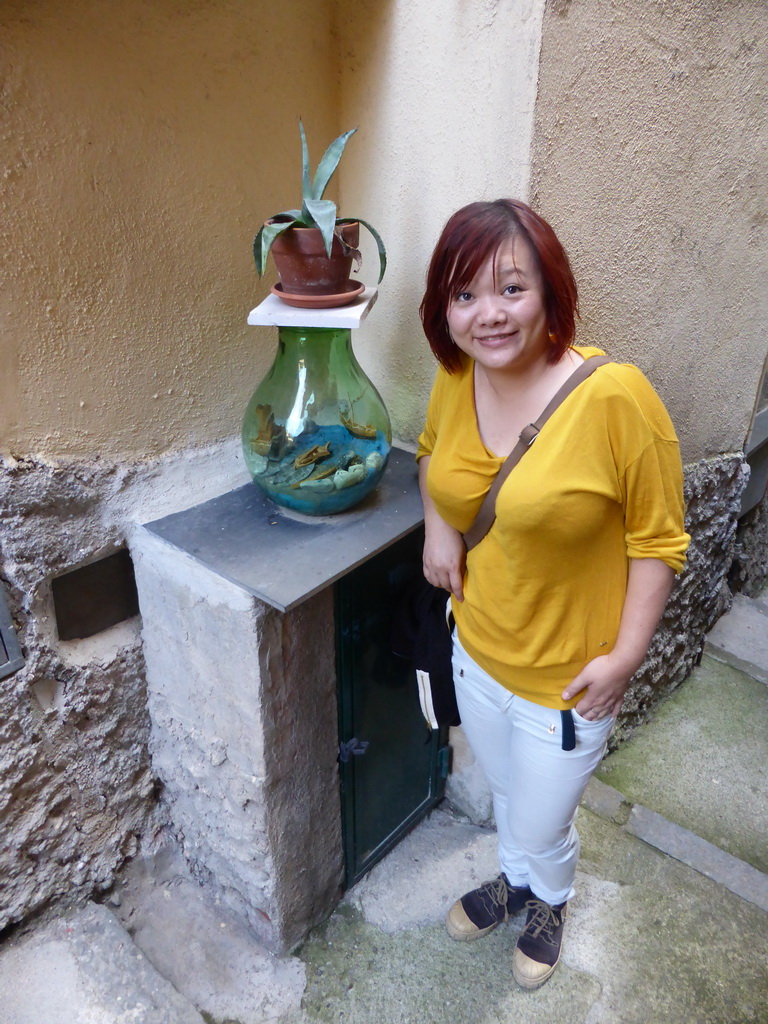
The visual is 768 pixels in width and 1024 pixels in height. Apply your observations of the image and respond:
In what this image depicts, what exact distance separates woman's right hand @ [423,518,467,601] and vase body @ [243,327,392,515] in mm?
181

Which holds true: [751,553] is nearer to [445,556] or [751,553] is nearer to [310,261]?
[445,556]

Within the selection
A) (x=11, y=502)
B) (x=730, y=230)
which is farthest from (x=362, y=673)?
(x=730, y=230)

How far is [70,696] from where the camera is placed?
1514 mm

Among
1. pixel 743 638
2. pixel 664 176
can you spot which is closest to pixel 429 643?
pixel 664 176

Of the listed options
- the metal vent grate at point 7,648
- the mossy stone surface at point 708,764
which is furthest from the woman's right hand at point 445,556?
the mossy stone surface at point 708,764

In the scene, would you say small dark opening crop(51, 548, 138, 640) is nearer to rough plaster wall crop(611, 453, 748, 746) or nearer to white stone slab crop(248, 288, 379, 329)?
white stone slab crop(248, 288, 379, 329)

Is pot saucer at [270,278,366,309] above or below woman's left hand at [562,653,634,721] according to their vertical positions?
above

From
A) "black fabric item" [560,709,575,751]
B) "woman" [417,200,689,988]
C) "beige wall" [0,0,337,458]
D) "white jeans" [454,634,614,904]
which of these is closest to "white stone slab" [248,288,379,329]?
A: "woman" [417,200,689,988]

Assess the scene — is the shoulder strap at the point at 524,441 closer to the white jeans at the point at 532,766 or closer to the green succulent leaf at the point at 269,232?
the white jeans at the point at 532,766

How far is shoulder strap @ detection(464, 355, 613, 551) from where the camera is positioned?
3.75 ft

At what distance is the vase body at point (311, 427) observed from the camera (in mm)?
1422

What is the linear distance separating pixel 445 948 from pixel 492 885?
0.61 feet

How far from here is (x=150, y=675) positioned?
163 centimetres

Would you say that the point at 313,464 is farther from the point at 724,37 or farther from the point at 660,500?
the point at 724,37
